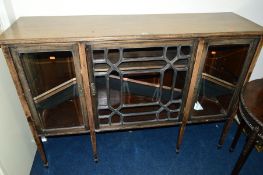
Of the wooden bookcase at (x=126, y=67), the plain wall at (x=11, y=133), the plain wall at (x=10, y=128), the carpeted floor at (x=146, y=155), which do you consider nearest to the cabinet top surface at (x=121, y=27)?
the wooden bookcase at (x=126, y=67)

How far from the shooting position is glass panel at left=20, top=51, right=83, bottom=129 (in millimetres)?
1176

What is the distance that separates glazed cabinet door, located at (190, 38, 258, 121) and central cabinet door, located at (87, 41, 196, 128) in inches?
5.5

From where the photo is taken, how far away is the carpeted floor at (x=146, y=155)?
144cm

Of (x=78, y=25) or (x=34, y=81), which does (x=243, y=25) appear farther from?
(x=34, y=81)

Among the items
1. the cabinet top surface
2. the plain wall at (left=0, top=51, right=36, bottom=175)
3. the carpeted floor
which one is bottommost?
the carpeted floor

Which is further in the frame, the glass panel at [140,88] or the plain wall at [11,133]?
the glass panel at [140,88]

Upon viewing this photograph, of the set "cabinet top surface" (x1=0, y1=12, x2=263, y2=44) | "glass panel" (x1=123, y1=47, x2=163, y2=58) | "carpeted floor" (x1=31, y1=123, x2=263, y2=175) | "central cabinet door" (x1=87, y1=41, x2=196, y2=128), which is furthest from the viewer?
"carpeted floor" (x1=31, y1=123, x2=263, y2=175)

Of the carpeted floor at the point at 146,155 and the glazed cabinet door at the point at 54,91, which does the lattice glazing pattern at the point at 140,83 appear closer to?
the glazed cabinet door at the point at 54,91

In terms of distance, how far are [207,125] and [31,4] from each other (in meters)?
1.49

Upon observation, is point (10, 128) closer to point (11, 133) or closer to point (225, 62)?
point (11, 133)

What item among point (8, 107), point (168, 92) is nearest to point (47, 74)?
point (8, 107)

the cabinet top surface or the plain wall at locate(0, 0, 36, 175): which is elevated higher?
the cabinet top surface

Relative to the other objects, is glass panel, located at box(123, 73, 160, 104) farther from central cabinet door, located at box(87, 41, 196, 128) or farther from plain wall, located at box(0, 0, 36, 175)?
plain wall, located at box(0, 0, 36, 175)

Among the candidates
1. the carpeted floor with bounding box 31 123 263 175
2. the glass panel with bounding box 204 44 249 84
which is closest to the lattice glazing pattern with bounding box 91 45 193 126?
the glass panel with bounding box 204 44 249 84
